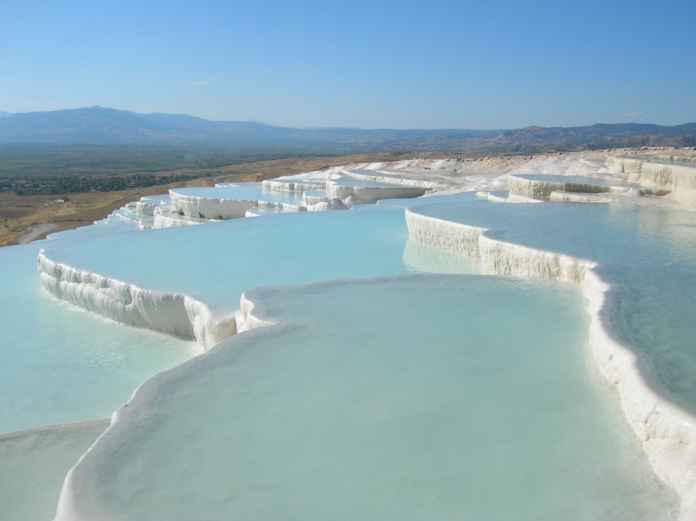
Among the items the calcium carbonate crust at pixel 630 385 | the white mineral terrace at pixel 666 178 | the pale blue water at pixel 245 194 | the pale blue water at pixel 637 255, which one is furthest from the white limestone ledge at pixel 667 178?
the pale blue water at pixel 245 194

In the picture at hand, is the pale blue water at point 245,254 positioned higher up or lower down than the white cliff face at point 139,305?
higher up

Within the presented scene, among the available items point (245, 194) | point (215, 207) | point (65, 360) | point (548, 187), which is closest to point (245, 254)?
point (65, 360)

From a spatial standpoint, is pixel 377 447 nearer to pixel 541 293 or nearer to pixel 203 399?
pixel 203 399

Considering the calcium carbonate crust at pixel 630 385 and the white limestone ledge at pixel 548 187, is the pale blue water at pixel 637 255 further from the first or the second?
the white limestone ledge at pixel 548 187

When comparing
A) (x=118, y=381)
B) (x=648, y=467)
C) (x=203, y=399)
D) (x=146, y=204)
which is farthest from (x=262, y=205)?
(x=648, y=467)

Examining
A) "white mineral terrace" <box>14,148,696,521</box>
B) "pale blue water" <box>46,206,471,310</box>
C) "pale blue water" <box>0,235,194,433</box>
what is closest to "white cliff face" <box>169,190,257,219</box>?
"white mineral terrace" <box>14,148,696,521</box>
